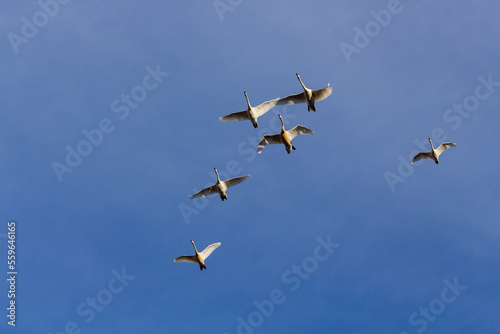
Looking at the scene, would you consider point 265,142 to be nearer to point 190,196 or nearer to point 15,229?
point 190,196

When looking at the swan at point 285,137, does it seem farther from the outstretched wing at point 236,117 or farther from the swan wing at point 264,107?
the outstretched wing at point 236,117

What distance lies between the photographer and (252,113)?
58594 mm

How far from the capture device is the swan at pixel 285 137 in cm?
6112

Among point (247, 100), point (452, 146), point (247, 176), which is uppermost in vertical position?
point (247, 100)

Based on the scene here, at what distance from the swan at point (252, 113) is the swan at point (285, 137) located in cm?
298

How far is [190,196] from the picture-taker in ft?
209

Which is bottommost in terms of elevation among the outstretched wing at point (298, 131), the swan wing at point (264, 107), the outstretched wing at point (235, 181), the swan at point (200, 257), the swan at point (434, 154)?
the swan at point (434, 154)

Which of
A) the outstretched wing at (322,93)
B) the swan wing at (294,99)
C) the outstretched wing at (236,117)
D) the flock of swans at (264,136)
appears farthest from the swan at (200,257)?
the outstretched wing at (322,93)

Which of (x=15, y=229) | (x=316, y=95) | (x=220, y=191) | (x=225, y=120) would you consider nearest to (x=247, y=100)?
(x=225, y=120)

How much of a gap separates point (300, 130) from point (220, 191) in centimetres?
1276

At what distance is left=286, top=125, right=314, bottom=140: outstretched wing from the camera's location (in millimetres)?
62547

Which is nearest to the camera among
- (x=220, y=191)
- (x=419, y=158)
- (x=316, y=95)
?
(x=316, y=95)

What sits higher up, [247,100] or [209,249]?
[247,100]

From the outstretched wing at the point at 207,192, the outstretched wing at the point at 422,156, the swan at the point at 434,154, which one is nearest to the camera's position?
the outstretched wing at the point at 207,192
